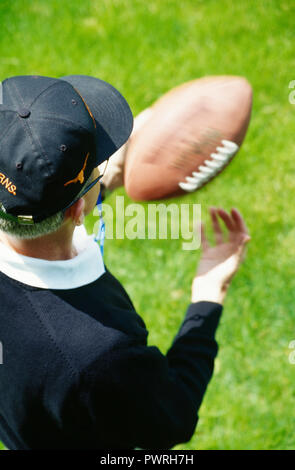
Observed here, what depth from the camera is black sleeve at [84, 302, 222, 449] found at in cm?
158

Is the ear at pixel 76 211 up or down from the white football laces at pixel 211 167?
up

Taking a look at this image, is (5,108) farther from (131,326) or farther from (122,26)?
(122,26)

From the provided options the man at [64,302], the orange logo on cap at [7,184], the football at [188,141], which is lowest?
the football at [188,141]

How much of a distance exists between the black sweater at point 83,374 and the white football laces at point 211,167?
1066 mm

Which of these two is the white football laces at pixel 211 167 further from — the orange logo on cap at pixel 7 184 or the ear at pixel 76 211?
the orange logo on cap at pixel 7 184

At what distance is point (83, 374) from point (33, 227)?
45cm

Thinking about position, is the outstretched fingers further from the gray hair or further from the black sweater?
the gray hair

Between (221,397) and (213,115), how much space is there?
1.68 meters

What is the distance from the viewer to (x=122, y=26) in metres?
4.71

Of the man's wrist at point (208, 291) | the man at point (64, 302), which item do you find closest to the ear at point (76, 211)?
the man at point (64, 302)

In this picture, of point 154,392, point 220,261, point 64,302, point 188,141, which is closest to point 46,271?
point 64,302

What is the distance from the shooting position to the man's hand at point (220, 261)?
93.8 inches

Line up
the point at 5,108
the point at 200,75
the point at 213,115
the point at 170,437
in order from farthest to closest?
the point at 200,75, the point at 213,115, the point at 170,437, the point at 5,108
